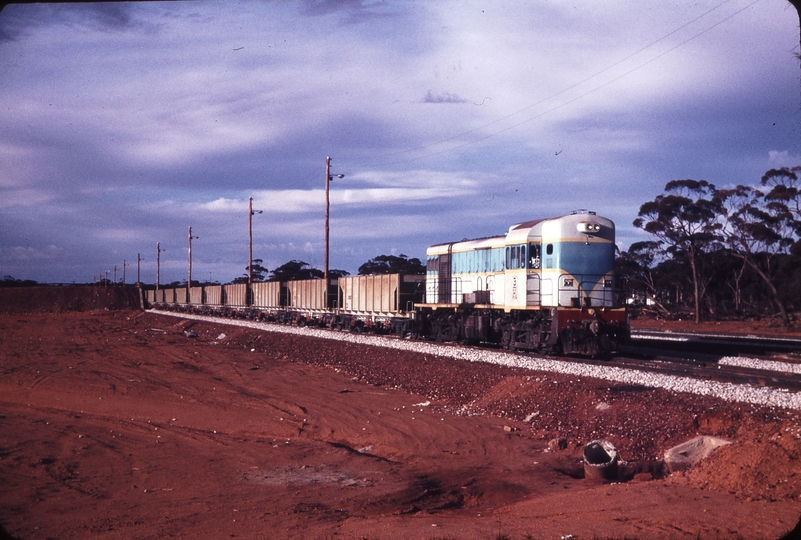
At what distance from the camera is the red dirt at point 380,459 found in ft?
22.7

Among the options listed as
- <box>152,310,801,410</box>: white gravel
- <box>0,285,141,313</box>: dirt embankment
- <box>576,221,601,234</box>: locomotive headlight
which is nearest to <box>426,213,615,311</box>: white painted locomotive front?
<box>576,221,601,234</box>: locomotive headlight

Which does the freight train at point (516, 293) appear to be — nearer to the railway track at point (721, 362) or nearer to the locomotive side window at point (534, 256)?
the locomotive side window at point (534, 256)

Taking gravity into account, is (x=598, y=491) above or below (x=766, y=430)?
below

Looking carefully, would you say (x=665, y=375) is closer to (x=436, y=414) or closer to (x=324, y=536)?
(x=436, y=414)

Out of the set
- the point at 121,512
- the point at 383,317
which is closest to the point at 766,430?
the point at 121,512

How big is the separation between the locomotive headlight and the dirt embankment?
71.8 meters

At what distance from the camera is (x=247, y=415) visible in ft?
43.3

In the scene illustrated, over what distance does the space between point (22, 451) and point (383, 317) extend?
2136cm

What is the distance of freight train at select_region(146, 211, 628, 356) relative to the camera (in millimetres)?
18109

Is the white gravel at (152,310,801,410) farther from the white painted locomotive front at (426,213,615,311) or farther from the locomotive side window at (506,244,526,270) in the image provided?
the locomotive side window at (506,244,526,270)

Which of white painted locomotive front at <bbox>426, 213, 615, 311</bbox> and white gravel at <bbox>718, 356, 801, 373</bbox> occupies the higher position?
white painted locomotive front at <bbox>426, 213, 615, 311</bbox>

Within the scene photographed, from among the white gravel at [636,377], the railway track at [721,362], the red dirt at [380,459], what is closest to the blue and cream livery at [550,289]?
the white gravel at [636,377]

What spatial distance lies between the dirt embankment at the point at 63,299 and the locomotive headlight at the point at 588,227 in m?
71.8

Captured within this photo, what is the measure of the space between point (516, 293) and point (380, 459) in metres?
11.1
